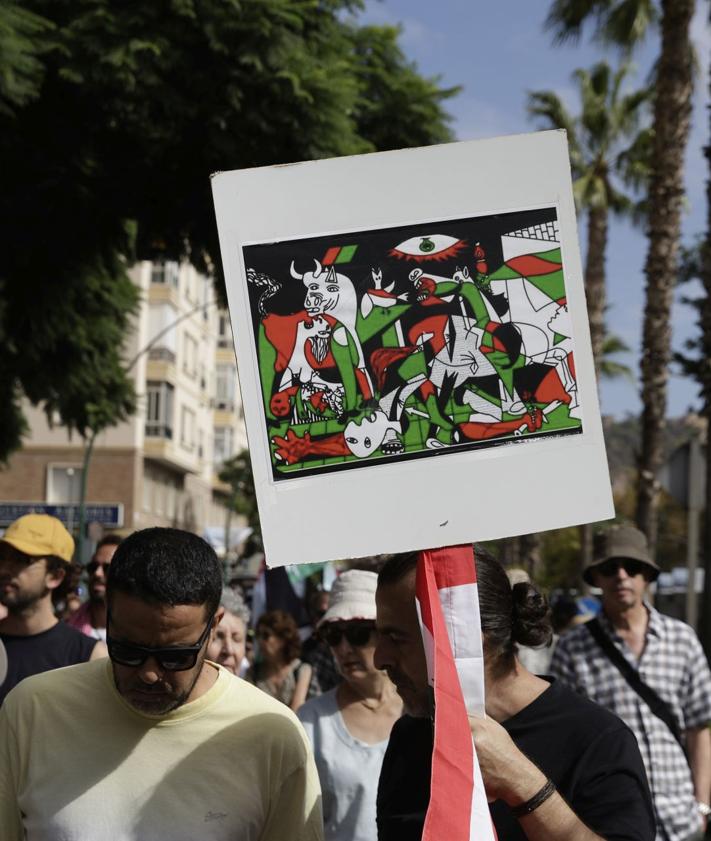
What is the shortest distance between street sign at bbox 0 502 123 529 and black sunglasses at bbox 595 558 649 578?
36.0 metres

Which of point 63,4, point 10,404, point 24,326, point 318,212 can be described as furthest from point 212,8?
point 318,212

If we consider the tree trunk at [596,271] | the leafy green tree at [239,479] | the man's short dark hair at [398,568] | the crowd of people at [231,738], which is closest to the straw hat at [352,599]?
the crowd of people at [231,738]

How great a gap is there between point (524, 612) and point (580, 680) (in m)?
2.54

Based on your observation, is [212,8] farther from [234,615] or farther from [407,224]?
[407,224]

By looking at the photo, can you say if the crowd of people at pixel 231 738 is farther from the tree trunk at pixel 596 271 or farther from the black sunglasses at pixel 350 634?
the tree trunk at pixel 596 271

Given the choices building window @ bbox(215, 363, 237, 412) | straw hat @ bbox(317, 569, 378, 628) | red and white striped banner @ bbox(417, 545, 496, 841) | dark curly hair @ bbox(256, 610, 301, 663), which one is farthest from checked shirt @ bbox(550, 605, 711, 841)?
building window @ bbox(215, 363, 237, 412)

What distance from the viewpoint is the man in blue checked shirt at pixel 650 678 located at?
4879 mm

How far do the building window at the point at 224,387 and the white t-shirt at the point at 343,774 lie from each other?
64.1m

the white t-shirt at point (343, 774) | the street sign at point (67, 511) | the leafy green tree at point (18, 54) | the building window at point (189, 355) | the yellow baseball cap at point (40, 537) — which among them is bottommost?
the white t-shirt at point (343, 774)

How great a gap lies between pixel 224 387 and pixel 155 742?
67.7 m

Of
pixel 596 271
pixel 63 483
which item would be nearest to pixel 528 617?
pixel 596 271

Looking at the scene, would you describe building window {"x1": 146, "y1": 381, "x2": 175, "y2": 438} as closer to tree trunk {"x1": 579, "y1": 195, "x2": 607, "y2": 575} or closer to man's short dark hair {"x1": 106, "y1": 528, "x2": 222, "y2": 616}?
tree trunk {"x1": 579, "y1": 195, "x2": 607, "y2": 575}

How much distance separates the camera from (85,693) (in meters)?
2.81

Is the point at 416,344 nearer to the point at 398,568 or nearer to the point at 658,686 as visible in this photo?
the point at 398,568
